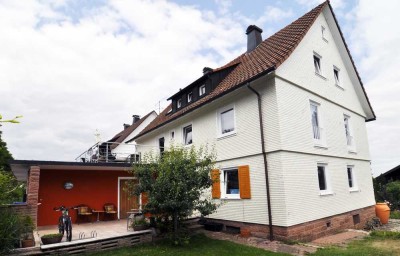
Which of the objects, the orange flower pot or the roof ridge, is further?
the orange flower pot

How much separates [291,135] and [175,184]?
192 inches

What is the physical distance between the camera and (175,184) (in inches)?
366

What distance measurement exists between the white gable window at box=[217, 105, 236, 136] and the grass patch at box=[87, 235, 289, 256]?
16.1 ft

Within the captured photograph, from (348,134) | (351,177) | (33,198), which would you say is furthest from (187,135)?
(351,177)

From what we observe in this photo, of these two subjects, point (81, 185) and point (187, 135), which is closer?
point (81, 185)

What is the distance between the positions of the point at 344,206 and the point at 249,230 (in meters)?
5.12

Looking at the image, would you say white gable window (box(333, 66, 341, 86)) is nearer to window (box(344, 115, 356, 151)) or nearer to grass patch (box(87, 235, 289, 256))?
window (box(344, 115, 356, 151))

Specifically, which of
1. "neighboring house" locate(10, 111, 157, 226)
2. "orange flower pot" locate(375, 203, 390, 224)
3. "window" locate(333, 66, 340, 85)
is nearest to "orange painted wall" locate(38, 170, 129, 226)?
"neighboring house" locate(10, 111, 157, 226)

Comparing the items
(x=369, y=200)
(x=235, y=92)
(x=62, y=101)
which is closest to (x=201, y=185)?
(x=235, y=92)

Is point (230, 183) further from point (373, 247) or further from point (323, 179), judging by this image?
point (373, 247)

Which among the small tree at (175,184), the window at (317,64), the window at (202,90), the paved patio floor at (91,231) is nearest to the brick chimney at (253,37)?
the window at (202,90)

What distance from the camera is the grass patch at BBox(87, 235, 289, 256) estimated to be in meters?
8.63

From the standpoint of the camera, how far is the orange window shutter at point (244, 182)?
1140cm

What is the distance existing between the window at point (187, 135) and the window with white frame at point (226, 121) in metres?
2.95
